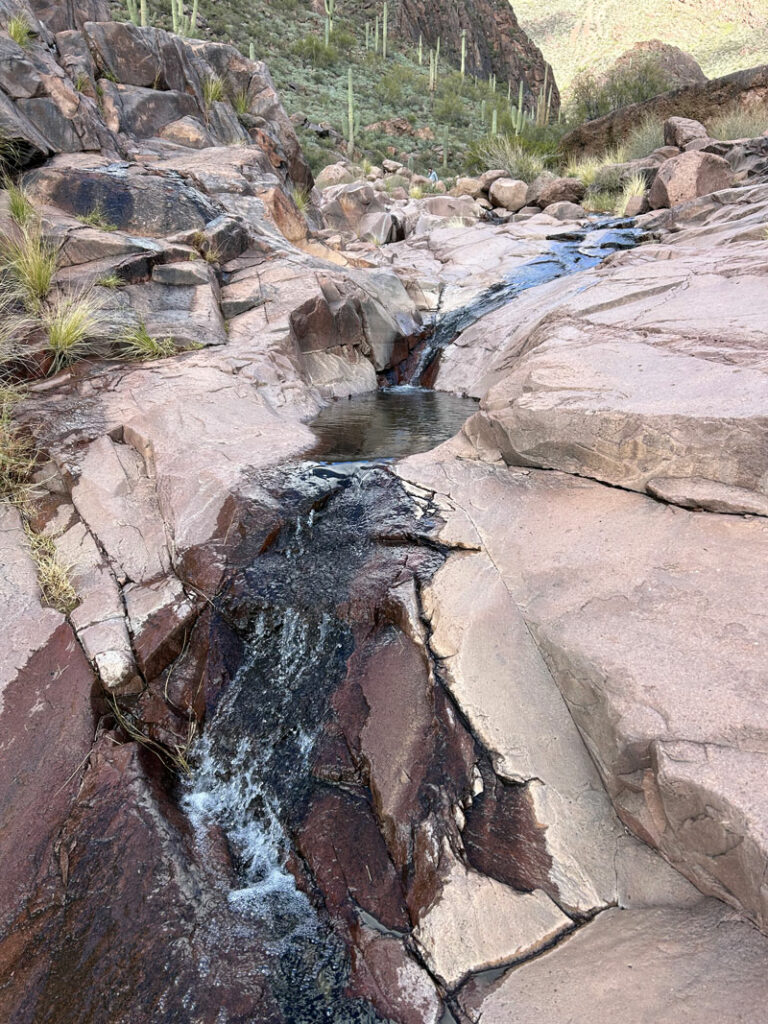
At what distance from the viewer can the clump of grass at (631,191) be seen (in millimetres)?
11578

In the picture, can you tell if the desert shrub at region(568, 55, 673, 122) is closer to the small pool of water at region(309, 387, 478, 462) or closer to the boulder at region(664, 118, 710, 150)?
the boulder at region(664, 118, 710, 150)

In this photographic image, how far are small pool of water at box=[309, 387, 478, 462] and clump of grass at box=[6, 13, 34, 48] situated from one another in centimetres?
592

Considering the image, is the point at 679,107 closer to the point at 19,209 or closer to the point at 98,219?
the point at 98,219

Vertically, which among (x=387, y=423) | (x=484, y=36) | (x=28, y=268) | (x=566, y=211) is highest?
(x=484, y=36)

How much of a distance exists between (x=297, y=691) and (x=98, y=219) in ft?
17.8

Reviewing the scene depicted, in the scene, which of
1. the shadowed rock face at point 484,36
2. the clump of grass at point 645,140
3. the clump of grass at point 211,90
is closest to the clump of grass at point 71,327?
the clump of grass at point 211,90

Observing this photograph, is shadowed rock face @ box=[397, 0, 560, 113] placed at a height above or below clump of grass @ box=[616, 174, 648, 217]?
above

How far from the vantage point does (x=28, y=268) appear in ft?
15.5

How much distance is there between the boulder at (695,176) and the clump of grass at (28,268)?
391 inches

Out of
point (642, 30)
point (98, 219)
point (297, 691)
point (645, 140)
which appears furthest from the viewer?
point (642, 30)

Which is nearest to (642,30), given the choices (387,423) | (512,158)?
(512,158)

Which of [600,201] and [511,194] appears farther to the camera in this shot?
[511,194]

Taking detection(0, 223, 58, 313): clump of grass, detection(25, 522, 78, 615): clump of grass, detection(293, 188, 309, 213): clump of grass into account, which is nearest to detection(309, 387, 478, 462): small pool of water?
detection(25, 522, 78, 615): clump of grass

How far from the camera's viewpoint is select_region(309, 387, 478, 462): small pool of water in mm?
4402
